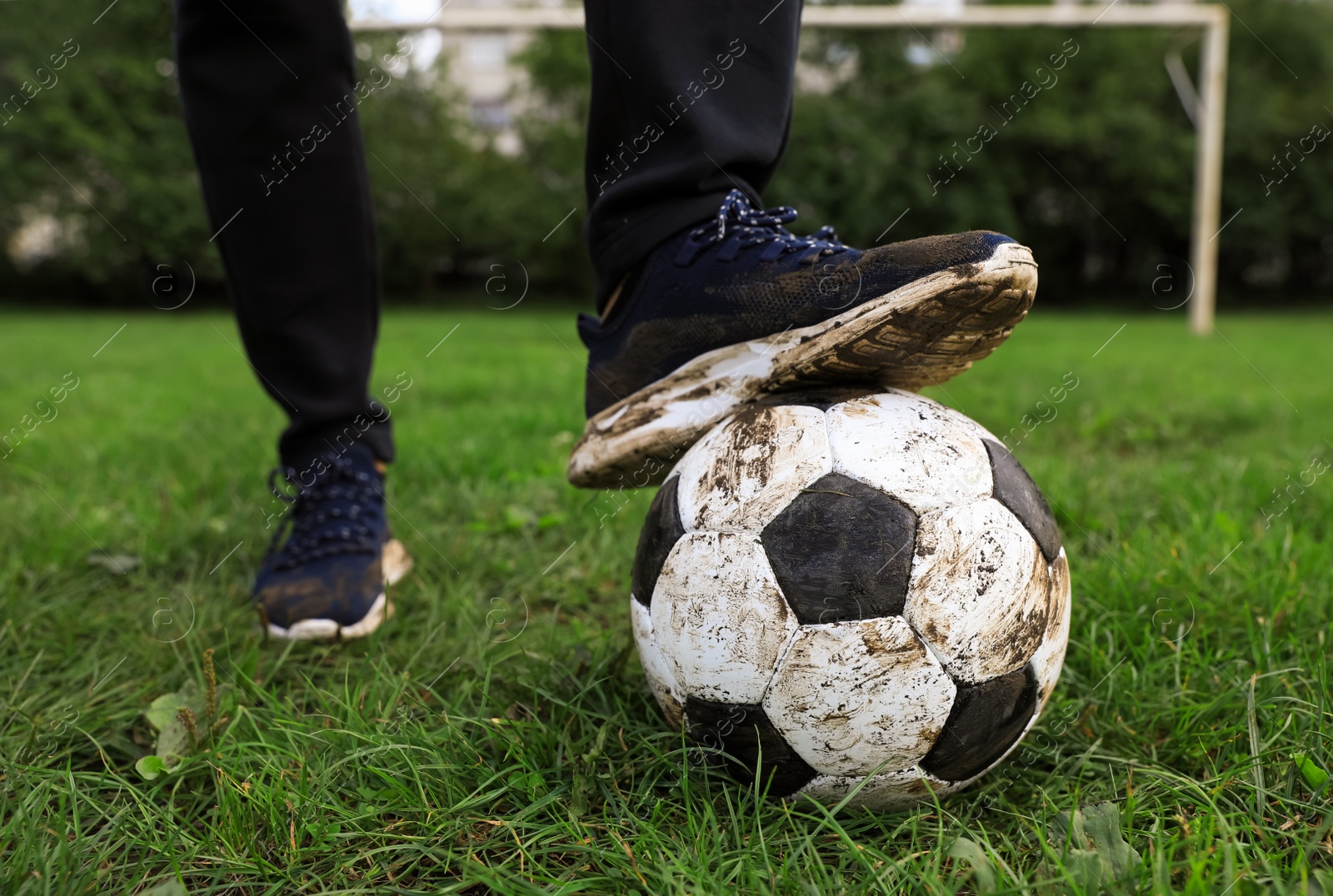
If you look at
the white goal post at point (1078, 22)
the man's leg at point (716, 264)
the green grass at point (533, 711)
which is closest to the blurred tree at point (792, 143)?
the white goal post at point (1078, 22)

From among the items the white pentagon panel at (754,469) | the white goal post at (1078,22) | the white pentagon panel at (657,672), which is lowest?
the white goal post at (1078,22)

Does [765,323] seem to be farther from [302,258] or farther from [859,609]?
[302,258]

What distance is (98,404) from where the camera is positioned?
469 centimetres

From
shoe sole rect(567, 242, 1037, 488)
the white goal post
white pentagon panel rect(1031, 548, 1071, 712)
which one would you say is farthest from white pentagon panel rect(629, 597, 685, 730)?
the white goal post

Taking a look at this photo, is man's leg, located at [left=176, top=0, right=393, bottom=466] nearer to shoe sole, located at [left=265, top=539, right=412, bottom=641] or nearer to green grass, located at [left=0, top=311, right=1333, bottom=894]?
shoe sole, located at [left=265, top=539, right=412, bottom=641]

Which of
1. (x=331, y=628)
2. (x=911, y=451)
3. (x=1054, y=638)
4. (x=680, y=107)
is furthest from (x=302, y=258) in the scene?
(x=1054, y=638)

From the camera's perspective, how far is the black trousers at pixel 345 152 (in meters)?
1.50

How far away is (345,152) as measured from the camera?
77.0 inches

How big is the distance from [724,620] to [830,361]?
436mm

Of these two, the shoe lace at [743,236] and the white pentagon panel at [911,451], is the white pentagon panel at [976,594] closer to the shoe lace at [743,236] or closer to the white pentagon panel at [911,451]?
the white pentagon panel at [911,451]

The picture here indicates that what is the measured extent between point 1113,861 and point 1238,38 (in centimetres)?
2766

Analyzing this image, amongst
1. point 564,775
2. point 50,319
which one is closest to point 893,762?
point 564,775

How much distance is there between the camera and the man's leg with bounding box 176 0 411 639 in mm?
1813

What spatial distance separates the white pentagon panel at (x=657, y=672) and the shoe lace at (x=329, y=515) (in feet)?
2.73
